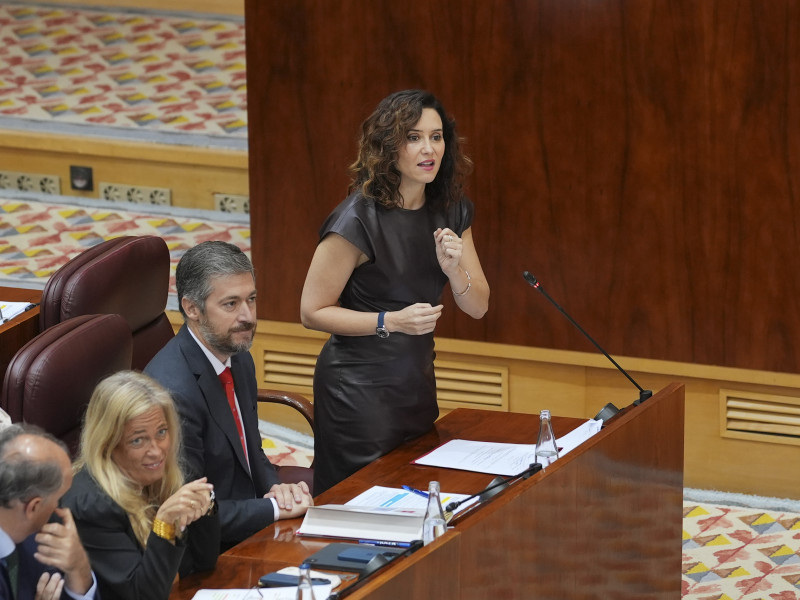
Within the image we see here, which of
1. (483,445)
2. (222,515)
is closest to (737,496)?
(483,445)

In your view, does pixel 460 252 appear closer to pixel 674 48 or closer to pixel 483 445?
pixel 483 445

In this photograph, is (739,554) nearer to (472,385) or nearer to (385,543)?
(472,385)

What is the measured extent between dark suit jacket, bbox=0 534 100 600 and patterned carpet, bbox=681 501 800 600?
201 centimetres

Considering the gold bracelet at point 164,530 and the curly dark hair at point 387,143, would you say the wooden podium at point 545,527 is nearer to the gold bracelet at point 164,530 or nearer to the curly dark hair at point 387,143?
the gold bracelet at point 164,530

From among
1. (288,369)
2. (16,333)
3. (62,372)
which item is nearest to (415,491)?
(62,372)

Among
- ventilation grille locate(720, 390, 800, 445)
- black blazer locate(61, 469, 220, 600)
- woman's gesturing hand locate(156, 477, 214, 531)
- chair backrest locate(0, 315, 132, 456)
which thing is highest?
chair backrest locate(0, 315, 132, 456)

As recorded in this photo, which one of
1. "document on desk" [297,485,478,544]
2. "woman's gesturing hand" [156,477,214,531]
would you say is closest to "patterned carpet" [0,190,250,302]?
"document on desk" [297,485,478,544]

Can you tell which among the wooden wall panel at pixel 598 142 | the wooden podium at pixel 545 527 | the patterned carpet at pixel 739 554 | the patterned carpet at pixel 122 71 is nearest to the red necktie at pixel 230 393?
the wooden podium at pixel 545 527

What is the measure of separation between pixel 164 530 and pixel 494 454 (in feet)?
3.04

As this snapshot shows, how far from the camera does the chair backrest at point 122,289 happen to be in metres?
3.15

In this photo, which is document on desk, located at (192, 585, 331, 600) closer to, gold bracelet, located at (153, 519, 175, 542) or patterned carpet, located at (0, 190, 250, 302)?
gold bracelet, located at (153, 519, 175, 542)

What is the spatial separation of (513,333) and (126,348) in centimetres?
177

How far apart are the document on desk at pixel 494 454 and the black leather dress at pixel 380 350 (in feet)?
0.48

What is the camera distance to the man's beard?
2734 millimetres
